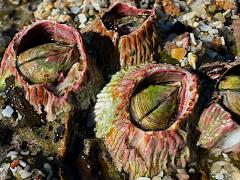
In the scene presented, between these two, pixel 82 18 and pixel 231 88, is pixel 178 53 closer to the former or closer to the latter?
pixel 231 88

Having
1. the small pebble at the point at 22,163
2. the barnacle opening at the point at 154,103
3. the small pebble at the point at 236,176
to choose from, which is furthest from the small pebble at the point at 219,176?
the small pebble at the point at 22,163

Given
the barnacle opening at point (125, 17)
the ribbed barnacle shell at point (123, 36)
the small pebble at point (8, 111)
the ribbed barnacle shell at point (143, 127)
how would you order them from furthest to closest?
the barnacle opening at point (125, 17), the ribbed barnacle shell at point (123, 36), the small pebble at point (8, 111), the ribbed barnacle shell at point (143, 127)

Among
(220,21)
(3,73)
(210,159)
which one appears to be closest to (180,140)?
(210,159)

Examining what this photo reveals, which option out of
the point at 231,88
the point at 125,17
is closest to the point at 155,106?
the point at 231,88

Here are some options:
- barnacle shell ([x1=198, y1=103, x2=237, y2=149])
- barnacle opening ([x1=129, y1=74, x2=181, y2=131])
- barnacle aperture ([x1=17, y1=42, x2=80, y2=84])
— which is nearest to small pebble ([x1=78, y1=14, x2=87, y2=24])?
barnacle aperture ([x1=17, y1=42, x2=80, y2=84])

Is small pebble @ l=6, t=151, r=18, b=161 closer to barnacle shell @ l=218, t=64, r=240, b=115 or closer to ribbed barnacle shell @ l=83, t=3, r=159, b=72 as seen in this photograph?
ribbed barnacle shell @ l=83, t=3, r=159, b=72

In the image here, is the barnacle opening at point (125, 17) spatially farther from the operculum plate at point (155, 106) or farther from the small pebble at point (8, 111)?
the small pebble at point (8, 111)
